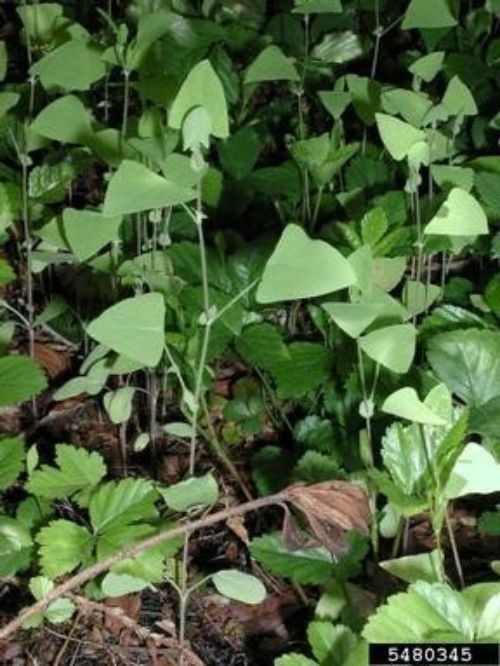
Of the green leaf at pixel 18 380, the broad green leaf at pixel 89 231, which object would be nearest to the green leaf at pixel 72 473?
the green leaf at pixel 18 380

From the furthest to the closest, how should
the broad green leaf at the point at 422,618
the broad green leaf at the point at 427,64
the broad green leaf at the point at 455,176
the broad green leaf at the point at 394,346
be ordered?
the broad green leaf at the point at 427,64, the broad green leaf at the point at 455,176, the broad green leaf at the point at 394,346, the broad green leaf at the point at 422,618

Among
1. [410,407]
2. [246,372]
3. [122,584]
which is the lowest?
[246,372]

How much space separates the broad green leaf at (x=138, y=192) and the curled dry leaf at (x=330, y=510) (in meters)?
0.30

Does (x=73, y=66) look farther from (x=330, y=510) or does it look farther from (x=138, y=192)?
(x=330, y=510)

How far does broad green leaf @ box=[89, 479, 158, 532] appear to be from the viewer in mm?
1065

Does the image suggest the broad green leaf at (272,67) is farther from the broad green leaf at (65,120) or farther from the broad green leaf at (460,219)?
the broad green leaf at (460,219)

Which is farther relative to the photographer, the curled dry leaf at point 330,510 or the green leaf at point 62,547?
the green leaf at point 62,547

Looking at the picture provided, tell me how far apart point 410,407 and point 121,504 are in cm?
40

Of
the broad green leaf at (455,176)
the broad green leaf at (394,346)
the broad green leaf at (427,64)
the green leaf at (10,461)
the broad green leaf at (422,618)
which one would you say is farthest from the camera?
the broad green leaf at (427,64)

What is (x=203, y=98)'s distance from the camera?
93 centimetres

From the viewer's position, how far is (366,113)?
1592 mm

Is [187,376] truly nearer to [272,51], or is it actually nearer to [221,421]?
[221,421]

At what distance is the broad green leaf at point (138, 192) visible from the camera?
86 centimetres

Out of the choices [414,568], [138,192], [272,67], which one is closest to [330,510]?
[414,568]
